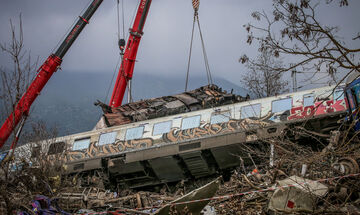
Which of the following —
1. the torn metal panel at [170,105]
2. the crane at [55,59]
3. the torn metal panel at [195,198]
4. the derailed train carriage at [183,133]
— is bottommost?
the torn metal panel at [195,198]

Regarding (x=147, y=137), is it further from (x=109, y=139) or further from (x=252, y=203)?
(x=252, y=203)

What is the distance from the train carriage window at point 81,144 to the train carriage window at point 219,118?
23.8 feet

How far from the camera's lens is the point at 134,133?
2058cm

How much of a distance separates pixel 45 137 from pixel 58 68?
5.01 metres

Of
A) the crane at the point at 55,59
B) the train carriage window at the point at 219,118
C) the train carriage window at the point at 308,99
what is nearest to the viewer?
the train carriage window at the point at 308,99

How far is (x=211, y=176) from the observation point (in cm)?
1947

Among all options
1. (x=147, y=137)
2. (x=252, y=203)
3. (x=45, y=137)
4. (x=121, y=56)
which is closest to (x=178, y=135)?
(x=147, y=137)

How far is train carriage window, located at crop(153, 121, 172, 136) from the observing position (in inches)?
779

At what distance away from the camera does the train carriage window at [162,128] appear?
19797 millimetres

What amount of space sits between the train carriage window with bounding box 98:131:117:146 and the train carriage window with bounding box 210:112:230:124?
5.58 m

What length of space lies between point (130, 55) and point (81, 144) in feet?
21.6

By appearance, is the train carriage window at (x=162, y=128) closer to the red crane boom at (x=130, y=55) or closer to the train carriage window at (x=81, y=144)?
the train carriage window at (x=81, y=144)

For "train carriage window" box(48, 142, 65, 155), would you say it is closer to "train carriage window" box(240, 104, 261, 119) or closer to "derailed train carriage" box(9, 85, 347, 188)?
"derailed train carriage" box(9, 85, 347, 188)

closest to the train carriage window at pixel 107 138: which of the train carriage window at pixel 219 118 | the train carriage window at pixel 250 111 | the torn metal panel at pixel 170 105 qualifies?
the torn metal panel at pixel 170 105
